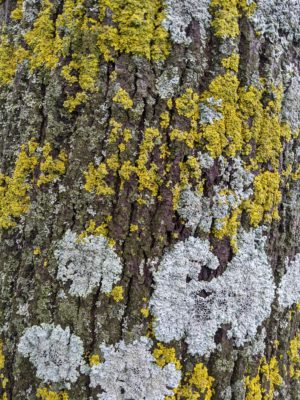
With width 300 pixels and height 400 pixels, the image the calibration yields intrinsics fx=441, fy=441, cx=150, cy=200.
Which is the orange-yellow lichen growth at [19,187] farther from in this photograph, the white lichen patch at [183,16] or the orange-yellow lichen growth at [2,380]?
the white lichen patch at [183,16]

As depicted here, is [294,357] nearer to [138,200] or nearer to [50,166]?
[138,200]

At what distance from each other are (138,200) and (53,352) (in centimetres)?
52

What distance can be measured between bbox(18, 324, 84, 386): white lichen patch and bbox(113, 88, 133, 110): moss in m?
0.68

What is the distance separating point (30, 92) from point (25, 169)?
0.81 feet

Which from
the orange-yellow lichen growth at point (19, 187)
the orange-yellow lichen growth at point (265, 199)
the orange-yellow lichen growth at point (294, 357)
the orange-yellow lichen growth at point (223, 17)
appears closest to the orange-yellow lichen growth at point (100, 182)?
the orange-yellow lichen growth at point (19, 187)

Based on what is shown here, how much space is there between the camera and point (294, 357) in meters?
1.56

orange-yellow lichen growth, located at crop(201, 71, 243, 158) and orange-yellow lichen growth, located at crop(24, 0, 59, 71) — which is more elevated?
orange-yellow lichen growth, located at crop(24, 0, 59, 71)

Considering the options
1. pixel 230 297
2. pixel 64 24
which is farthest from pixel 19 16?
pixel 230 297

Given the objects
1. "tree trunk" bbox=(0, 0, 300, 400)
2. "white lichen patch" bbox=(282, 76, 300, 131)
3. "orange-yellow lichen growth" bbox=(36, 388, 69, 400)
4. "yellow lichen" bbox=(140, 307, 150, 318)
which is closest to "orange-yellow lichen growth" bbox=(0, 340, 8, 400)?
"tree trunk" bbox=(0, 0, 300, 400)

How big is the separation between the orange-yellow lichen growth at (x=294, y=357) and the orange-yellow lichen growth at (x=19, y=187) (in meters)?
1.03

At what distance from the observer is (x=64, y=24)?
1.36 metres

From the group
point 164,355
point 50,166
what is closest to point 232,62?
point 50,166

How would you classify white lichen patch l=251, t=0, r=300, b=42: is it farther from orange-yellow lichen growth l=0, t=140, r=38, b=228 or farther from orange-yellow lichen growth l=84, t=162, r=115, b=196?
orange-yellow lichen growth l=0, t=140, r=38, b=228

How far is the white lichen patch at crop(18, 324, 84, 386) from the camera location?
4.24ft
